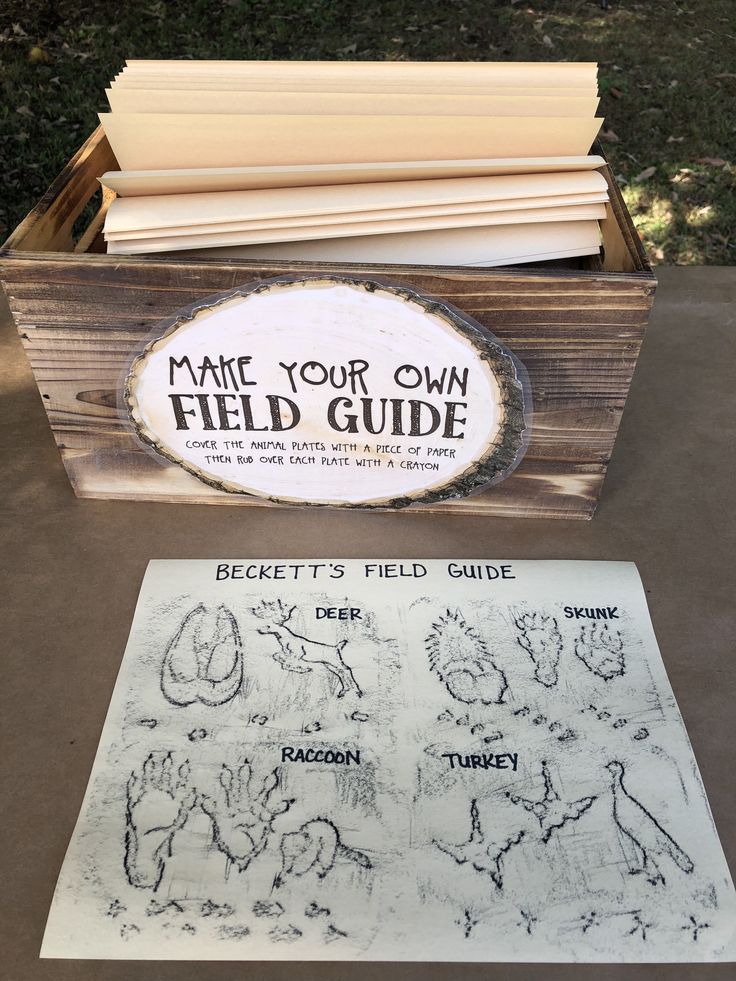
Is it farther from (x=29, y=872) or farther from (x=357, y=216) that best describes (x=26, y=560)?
(x=357, y=216)

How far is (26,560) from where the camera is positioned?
763 millimetres

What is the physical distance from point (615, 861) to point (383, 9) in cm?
323

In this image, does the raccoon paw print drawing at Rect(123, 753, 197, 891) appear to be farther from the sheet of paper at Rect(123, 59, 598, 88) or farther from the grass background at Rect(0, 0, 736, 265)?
the grass background at Rect(0, 0, 736, 265)

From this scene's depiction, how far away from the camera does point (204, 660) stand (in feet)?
2.24

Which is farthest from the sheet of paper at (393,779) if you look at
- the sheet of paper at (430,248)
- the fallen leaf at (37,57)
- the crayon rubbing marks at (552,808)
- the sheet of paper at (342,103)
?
the fallen leaf at (37,57)

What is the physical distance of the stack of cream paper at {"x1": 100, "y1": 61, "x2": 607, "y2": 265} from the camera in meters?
0.69

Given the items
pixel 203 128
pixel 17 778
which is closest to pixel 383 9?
pixel 203 128

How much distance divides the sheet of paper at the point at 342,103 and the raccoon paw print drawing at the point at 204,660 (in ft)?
1.44

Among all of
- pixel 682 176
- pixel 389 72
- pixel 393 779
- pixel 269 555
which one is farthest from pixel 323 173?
pixel 682 176

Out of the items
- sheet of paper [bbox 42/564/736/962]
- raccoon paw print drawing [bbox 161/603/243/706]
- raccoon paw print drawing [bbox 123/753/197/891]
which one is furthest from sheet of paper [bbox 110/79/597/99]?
raccoon paw print drawing [bbox 123/753/197/891]

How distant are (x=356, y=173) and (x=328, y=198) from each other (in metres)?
0.04

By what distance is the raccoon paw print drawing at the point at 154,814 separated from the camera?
1.82 feet

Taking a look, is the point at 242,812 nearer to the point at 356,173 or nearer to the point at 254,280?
the point at 254,280

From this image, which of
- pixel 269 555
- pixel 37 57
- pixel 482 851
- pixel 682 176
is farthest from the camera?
pixel 37 57
